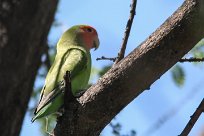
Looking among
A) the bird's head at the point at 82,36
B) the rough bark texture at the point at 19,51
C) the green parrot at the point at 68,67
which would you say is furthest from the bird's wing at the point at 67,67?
the rough bark texture at the point at 19,51

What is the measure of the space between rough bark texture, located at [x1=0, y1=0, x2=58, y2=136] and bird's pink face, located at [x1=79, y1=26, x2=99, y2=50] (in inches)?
147

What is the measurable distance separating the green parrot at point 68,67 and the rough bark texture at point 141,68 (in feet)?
2.83

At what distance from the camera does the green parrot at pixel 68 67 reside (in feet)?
13.2

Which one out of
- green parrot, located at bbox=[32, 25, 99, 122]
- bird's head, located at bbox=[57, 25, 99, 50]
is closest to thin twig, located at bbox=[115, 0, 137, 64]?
green parrot, located at bbox=[32, 25, 99, 122]

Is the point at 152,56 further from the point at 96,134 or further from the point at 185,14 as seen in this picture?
the point at 96,134

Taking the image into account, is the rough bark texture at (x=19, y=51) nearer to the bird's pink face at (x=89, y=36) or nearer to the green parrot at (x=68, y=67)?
the green parrot at (x=68, y=67)

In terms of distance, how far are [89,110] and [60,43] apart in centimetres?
239

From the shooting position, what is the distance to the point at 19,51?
171 cm

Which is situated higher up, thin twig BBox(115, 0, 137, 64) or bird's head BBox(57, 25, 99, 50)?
bird's head BBox(57, 25, 99, 50)

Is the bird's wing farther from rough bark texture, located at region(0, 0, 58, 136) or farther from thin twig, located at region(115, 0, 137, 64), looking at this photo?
rough bark texture, located at region(0, 0, 58, 136)

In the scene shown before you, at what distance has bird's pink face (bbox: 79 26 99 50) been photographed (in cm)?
556

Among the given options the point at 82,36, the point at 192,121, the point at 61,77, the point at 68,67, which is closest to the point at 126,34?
the point at 192,121

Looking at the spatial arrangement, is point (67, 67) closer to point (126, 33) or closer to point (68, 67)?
point (68, 67)

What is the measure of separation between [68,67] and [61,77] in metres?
0.20
